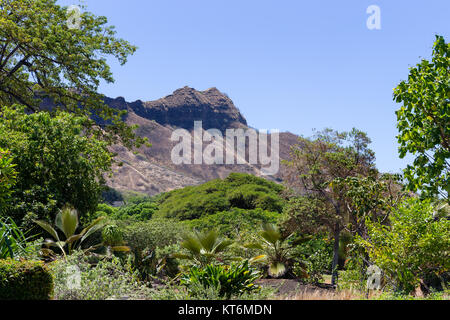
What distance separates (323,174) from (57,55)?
41.5 ft

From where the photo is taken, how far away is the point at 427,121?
8555mm

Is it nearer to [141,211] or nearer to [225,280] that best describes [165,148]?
[141,211]

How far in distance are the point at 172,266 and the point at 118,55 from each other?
34.4ft

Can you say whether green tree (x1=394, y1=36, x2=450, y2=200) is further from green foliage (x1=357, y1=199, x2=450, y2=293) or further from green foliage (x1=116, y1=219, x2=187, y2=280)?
green foliage (x1=116, y1=219, x2=187, y2=280)

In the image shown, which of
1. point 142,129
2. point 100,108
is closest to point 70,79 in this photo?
point 100,108

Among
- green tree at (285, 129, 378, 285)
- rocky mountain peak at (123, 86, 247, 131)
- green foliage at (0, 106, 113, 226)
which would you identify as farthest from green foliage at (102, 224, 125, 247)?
rocky mountain peak at (123, 86, 247, 131)

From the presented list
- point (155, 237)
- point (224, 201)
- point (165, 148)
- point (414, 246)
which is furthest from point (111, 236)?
point (165, 148)

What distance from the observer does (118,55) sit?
19.7 metres

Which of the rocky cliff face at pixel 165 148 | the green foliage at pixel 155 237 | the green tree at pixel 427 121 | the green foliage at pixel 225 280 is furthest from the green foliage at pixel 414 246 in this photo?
the rocky cliff face at pixel 165 148

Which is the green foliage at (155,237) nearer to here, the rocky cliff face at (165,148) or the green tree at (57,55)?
the green tree at (57,55)

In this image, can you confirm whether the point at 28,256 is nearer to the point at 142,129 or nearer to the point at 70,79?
the point at 70,79

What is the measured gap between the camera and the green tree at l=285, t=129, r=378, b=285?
17.3m

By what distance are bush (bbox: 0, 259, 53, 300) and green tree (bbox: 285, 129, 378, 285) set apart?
1276cm

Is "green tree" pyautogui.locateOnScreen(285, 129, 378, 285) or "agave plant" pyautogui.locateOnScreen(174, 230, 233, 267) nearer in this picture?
"agave plant" pyautogui.locateOnScreen(174, 230, 233, 267)
